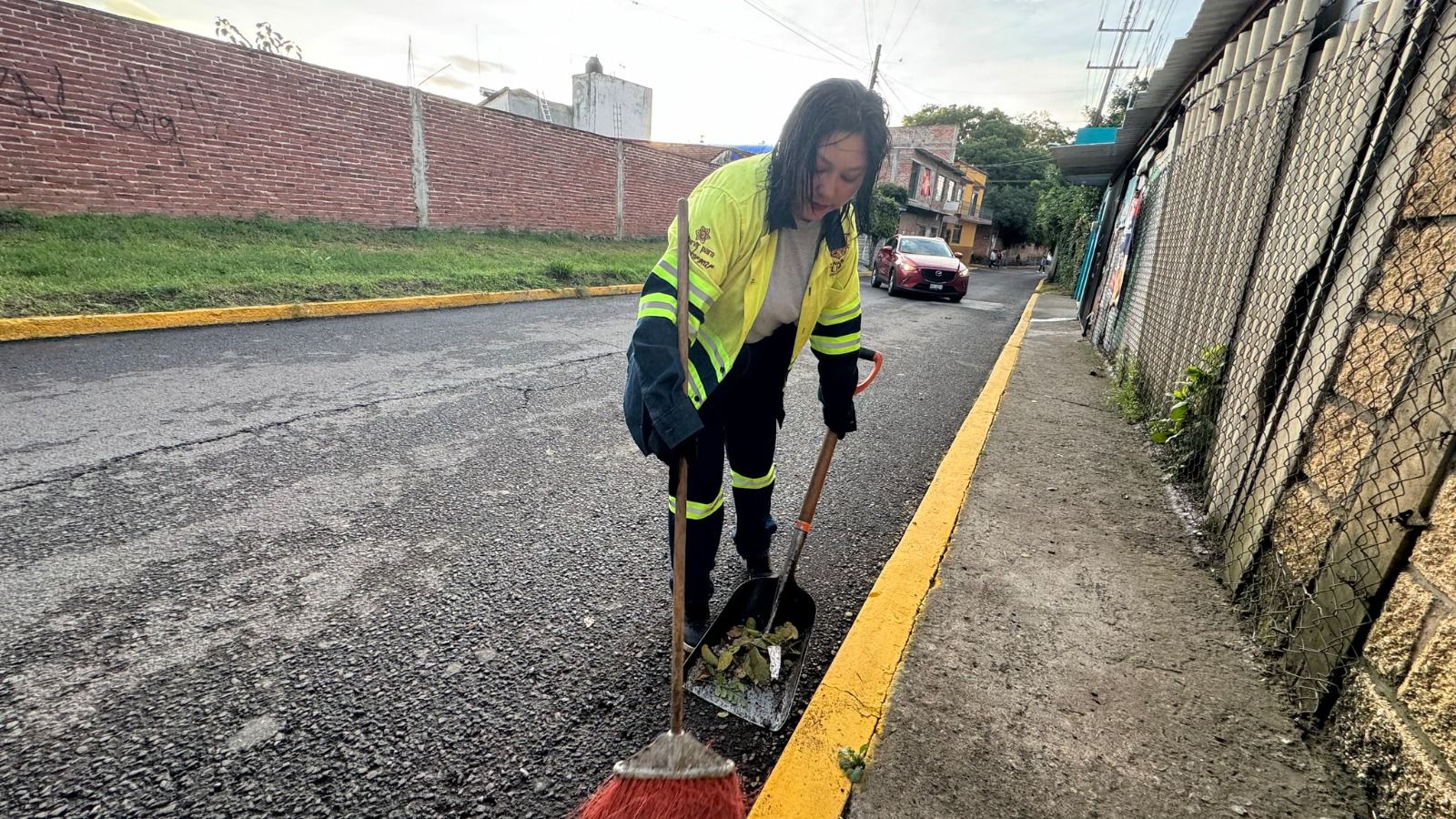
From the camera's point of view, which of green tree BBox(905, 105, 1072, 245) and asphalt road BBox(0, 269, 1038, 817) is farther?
green tree BBox(905, 105, 1072, 245)

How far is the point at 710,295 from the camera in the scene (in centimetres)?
156

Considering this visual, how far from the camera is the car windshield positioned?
46.3 ft

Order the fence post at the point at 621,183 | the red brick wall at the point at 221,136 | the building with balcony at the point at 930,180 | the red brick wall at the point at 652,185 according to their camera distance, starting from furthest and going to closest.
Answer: the building with balcony at the point at 930,180 < the red brick wall at the point at 652,185 < the fence post at the point at 621,183 < the red brick wall at the point at 221,136

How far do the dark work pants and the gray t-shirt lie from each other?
0.10 metres

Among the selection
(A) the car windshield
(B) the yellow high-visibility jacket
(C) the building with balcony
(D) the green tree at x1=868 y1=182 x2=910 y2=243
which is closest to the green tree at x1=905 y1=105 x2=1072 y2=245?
(C) the building with balcony

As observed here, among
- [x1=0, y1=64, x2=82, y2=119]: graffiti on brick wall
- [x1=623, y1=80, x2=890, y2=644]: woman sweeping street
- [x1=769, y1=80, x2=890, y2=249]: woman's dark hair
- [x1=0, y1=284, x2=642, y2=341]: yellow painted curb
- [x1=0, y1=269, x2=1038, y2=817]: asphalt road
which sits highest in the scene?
[x1=0, y1=64, x2=82, y2=119]: graffiti on brick wall

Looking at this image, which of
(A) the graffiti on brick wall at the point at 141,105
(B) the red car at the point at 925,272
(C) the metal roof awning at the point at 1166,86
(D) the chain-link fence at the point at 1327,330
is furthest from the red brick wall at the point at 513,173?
(D) the chain-link fence at the point at 1327,330

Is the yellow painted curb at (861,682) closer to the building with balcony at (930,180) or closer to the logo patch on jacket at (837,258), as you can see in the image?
the logo patch on jacket at (837,258)

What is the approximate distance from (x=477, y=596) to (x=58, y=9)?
34.6 ft

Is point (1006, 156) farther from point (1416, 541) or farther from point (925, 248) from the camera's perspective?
point (1416, 541)

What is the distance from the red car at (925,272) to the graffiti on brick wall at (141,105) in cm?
1198

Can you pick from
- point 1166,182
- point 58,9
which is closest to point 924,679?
point 1166,182

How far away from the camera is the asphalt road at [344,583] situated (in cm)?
147

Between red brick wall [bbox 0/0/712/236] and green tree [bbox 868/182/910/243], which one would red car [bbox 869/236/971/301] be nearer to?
red brick wall [bbox 0/0/712/236]
